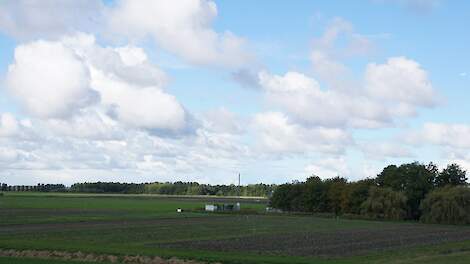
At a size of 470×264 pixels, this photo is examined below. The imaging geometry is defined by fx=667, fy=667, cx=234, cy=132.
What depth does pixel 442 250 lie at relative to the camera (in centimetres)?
4850

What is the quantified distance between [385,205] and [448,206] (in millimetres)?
11544

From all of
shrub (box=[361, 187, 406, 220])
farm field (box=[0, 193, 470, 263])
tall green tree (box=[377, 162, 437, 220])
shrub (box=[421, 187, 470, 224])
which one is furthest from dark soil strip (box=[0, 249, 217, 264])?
tall green tree (box=[377, 162, 437, 220])

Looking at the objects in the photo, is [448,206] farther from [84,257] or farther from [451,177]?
[84,257]

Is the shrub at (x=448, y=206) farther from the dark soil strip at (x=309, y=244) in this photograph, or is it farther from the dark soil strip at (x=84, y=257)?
the dark soil strip at (x=84, y=257)

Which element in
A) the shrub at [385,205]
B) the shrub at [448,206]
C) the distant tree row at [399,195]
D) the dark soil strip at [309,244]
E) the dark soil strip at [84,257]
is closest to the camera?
the dark soil strip at [84,257]

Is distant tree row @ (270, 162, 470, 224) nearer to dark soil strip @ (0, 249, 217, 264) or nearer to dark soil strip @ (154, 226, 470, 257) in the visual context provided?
dark soil strip @ (154, 226, 470, 257)

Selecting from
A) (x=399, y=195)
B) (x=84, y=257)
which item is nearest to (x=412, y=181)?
(x=399, y=195)

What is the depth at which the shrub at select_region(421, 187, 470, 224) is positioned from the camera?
101m

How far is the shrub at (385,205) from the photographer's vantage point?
359 feet

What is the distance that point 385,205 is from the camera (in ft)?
361

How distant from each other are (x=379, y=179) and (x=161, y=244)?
246ft

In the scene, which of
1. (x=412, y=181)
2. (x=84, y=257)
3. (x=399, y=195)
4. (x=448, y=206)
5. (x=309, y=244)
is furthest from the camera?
(x=412, y=181)

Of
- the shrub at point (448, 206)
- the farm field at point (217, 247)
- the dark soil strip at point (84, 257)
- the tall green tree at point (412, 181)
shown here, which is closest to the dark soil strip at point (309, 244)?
the farm field at point (217, 247)

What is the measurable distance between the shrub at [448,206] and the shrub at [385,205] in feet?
16.6
